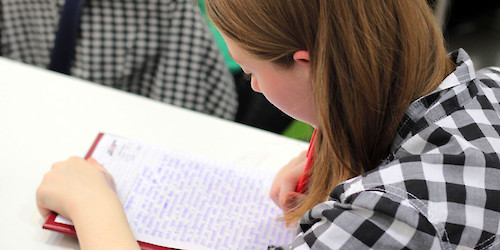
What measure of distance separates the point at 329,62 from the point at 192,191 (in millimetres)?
316

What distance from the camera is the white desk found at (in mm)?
804

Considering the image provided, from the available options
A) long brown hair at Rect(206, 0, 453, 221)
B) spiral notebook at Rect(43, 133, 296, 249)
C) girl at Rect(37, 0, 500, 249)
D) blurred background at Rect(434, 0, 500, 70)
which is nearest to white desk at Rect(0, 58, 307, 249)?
spiral notebook at Rect(43, 133, 296, 249)

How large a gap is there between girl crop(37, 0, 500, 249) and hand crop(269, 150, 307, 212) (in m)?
0.07

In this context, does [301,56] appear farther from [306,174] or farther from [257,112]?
[257,112]

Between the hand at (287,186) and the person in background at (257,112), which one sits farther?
the person in background at (257,112)

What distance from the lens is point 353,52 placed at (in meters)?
0.55

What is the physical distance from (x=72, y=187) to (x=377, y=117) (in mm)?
421

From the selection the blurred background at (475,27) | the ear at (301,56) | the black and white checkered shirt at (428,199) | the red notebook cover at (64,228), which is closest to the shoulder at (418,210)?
the black and white checkered shirt at (428,199)

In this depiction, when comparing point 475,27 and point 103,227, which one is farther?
point 475,27

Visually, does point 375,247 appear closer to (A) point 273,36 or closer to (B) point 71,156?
(A) point 273,36

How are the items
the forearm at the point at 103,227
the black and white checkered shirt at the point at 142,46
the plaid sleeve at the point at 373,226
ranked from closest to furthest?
the plaid sleeve at the point at 373,226, the forearm at the point at 103,227, the black and white checkered shirt at the point at 142,46

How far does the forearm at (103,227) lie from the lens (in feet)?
2.08

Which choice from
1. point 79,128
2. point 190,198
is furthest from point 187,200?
point 79,128

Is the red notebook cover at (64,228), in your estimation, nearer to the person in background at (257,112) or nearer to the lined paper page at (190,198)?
the lined paper page at (190,198)
